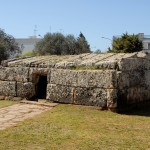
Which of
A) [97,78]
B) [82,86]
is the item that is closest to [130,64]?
[97,78]

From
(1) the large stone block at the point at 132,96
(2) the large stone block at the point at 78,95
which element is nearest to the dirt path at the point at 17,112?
(2) the large stone block at the point at 78,95

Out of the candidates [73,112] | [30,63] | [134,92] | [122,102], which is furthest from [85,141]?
[30,63]

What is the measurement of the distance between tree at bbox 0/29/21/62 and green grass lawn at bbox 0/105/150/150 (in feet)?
76.0

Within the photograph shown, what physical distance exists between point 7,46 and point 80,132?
88.4ft

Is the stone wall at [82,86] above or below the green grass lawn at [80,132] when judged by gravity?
above

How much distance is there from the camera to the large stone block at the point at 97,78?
7.92 metres

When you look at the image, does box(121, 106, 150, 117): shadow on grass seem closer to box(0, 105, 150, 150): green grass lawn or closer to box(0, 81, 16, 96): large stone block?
box(0, 105, 150, 150): green grass lawn

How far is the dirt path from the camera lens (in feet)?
21.8

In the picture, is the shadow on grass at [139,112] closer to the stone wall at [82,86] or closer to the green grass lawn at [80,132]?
the green grass lawn at [80,132]

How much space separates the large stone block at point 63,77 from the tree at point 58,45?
26.7 meters

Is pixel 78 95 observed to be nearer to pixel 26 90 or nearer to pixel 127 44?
pixel 26 90

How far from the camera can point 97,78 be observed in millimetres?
8141

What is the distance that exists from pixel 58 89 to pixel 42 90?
4.19 feet

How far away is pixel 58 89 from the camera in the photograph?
28.7 feet
